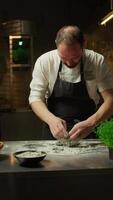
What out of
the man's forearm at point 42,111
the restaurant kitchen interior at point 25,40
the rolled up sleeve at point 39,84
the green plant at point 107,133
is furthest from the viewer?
the restaurant kitchen interior at point 25,40

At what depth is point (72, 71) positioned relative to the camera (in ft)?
8.61

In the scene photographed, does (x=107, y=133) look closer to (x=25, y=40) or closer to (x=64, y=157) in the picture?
(x=64, y=157)

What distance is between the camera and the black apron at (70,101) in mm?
2645

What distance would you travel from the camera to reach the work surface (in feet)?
5.43

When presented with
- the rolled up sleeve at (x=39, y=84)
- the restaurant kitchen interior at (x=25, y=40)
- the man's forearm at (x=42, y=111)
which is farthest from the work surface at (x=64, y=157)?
the restaurant kitchen interior at (x=25, y=40)

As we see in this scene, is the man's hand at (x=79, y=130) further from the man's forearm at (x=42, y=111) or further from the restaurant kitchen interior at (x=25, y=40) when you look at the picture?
the restaurant kitchen interior at (x=25, y=40)

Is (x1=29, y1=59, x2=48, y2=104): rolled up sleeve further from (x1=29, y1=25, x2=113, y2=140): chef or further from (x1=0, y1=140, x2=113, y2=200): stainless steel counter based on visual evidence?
(x1=0, y1=140, x2=113, y2=200): stainless steel counter

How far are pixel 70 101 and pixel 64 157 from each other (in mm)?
869

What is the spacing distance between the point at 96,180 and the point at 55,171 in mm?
167

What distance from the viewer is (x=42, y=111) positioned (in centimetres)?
243

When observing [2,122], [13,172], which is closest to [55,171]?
[13,172]

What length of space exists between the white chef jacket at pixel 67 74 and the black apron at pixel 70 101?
0.03 m

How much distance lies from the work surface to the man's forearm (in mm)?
210

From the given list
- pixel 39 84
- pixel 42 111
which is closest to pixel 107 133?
pixel 42 111
